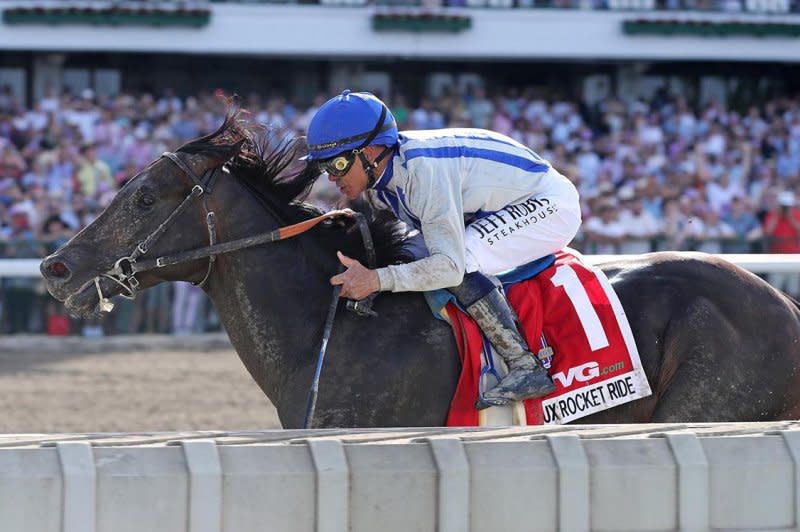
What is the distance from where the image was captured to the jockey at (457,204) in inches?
159

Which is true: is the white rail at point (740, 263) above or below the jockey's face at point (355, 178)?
below

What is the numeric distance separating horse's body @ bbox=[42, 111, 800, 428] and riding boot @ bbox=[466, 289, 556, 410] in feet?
0.53

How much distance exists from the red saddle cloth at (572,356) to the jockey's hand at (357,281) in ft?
1.00

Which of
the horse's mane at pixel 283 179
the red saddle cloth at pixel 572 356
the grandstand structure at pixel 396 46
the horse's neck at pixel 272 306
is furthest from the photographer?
the grandstand structure at pixel 396 46

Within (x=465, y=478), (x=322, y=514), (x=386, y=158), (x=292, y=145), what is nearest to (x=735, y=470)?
(x=465, y=478)

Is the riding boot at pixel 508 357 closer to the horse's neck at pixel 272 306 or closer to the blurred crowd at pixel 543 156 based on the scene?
the horse's neck at pixel 272 306

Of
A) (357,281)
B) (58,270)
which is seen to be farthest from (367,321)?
(58,270)

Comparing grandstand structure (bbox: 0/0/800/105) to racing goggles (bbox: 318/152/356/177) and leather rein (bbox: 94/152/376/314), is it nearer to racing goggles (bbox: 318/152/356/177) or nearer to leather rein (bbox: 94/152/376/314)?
leather rein (bbox: 94/152/376/314)

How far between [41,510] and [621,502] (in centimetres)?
134

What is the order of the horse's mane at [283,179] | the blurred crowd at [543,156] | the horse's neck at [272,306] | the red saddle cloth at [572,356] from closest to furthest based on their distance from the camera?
1. the red saddle cloth at [572,356]
2. the horse's neck at [272,306]
3. the horse's mane at [283,179]
4. the blurred crowd at [543,156]

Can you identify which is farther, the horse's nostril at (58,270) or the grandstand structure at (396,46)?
the grandstand structure at (396,46)

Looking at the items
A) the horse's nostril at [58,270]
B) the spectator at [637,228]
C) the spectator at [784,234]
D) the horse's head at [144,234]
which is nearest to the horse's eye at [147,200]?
the horse's head at [144,234]

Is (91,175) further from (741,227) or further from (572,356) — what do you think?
(572,356)

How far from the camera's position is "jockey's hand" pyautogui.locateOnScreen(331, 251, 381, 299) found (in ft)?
13.4
